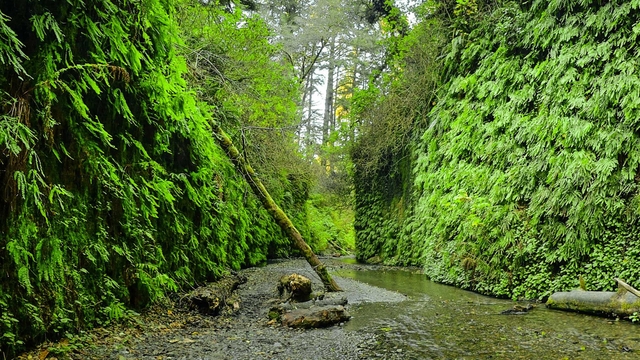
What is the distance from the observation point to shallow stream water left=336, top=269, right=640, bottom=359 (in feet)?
14.3

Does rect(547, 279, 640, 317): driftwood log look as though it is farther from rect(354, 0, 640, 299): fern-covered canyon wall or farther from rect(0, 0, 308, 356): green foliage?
rect(0, 0, 308, 356): green foliage

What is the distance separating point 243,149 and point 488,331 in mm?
5928

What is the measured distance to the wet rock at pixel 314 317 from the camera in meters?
5.62

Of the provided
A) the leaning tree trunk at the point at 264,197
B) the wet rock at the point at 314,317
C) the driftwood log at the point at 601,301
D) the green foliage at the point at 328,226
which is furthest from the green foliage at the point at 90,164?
the green foliage at the point at 328,226

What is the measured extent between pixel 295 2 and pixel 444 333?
89.0 feet

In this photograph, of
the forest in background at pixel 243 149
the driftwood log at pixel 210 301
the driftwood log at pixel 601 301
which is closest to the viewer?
the forest in background at pixel 243 149

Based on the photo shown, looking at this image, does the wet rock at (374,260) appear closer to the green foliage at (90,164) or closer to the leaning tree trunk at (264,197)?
the leaning tree trunk at (264,197)

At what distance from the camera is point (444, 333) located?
5.25 meters

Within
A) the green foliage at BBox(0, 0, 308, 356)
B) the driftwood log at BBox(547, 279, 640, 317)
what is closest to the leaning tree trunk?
the green foliage at BBox(0, 0, 308, 356)

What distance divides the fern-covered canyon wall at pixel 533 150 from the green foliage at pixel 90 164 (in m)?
6.21

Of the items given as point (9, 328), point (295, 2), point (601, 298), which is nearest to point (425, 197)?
point (601, 298)

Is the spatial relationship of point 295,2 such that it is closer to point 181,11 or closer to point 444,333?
point 181,11

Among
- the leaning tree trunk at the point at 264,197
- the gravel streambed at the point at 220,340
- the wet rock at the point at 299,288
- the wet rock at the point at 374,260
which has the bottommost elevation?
the wet rock at the point at 374,260

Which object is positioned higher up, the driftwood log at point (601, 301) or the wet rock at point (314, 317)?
the driftwood log at point (601, 301)
